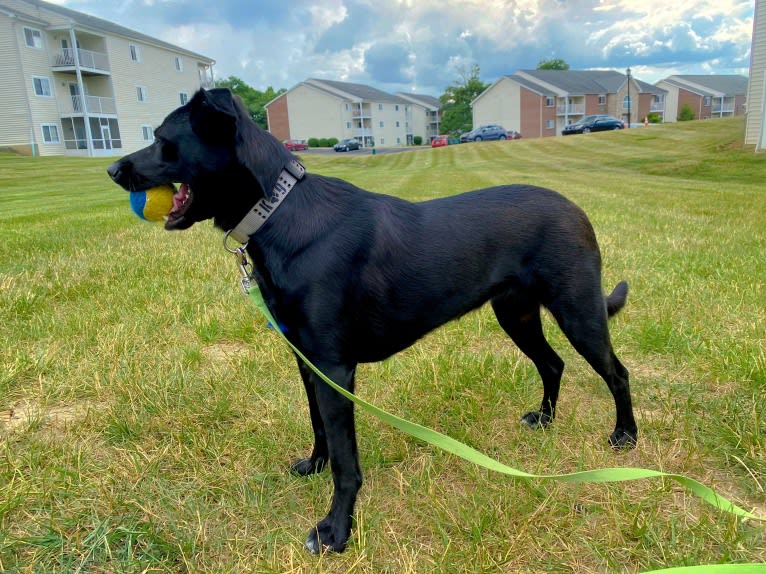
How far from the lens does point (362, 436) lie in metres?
2.80

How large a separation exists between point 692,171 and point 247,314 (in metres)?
18.5

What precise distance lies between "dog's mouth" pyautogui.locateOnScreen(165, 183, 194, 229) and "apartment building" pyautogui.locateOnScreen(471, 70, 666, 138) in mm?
74113

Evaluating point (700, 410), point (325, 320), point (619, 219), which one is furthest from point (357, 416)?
point (619, 219)

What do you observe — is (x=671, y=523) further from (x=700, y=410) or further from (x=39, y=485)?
(x=39, y=485)

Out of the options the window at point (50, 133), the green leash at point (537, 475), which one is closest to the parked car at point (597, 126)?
the window at point (50, 133)

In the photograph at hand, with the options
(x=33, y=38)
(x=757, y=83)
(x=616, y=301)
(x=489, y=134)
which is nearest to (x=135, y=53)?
(x=33, y=38)

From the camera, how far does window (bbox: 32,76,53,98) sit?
35000 millimetres

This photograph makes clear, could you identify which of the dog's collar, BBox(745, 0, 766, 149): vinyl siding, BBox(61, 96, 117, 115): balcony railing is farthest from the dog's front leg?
BBox(61, 96, 117, 115): balcony railing

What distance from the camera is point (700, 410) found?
9.54ft

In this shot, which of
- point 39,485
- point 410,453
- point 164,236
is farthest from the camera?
point 164,236

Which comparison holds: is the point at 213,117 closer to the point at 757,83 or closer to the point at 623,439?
the point at 623,439

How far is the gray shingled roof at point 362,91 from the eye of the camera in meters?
77.3

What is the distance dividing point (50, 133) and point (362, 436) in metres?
41.7

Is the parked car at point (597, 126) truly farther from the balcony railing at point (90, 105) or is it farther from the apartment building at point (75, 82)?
the balcony railing at point (90, 105)
